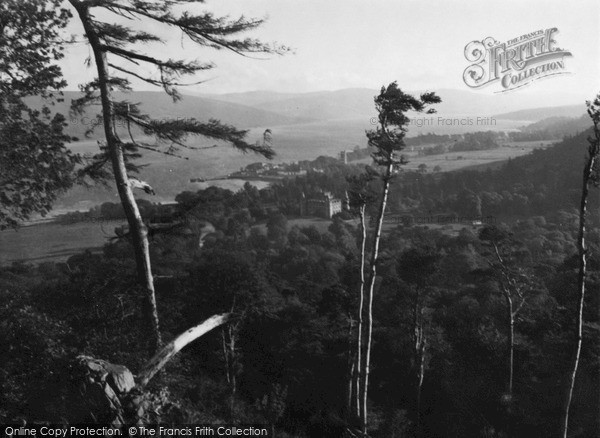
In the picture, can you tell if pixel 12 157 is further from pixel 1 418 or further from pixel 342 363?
pixel 342 363

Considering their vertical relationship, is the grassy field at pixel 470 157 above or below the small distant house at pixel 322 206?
above

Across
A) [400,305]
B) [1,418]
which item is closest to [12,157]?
[1,418]

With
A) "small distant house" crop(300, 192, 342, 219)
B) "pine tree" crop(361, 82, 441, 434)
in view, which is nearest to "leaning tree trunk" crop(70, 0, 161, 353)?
"pine tree" crop(361, 82, 441, 434)

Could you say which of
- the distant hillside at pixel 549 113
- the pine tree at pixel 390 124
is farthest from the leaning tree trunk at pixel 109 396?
→ the distant hillside at pixel 549 113

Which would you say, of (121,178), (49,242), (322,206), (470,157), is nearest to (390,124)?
(121,178)

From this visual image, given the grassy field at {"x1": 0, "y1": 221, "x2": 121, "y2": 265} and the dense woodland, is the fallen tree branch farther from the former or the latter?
the grassy field at {"x1": 0, "y1": 221, "x2": 121, "y2": 265}

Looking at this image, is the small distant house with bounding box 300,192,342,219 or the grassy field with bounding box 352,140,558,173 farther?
the grassy field with bounding box 352,140,558,173

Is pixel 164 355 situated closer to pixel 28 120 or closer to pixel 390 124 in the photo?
pixel 28 120

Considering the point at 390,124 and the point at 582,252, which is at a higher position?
the point at 390,124

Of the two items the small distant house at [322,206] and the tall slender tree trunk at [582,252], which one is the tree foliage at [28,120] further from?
the small distant house at [322,206]
